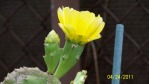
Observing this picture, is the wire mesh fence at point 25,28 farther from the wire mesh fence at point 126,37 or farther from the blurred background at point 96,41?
the wire mesh fence at point 126,37

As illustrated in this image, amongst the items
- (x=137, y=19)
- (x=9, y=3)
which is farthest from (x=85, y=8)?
(x=9, y=3)

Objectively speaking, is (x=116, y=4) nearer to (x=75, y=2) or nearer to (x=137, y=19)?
(x=137, y=19)

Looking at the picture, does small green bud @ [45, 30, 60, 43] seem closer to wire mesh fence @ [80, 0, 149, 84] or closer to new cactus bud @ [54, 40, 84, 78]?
new cactus bud @ [54, 40, 84, 78]

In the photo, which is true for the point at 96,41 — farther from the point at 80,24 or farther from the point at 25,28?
the point at 80,24

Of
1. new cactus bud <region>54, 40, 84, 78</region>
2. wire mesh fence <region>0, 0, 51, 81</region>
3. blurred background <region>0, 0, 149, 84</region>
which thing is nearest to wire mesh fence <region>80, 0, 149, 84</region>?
blurred background <region>0, 0, 149, 84</region>

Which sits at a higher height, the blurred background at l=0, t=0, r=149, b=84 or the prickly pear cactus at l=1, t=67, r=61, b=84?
the blurred background at l=0, t=0, r=149, b=84
